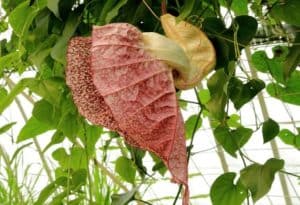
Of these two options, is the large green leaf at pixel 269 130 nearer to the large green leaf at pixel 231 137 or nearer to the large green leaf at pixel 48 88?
the large green leaf at pixel 231 137

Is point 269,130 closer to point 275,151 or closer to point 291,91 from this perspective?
point 291,91

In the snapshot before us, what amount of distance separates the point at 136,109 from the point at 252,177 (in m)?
0.30

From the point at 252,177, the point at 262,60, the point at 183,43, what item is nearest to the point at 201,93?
the point at 262,60

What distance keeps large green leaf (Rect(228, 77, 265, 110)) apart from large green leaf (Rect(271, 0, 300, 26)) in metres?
0.09

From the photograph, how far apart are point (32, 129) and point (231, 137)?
0.30 metres

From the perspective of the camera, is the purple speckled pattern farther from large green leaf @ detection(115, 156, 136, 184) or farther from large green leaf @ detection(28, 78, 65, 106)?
large green leaf @ detection(115, 156, 136, 184)

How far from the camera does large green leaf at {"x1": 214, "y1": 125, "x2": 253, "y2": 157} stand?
2.48 ft

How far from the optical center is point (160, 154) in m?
0.39

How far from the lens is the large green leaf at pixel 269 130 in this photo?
0.77 meters

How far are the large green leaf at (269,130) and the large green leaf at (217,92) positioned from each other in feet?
0.51

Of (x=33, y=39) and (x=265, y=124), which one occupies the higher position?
(x=33, y=39)

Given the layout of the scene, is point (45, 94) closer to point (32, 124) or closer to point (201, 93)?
point (32, 124)

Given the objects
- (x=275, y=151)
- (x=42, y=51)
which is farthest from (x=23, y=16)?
(x=275, y=151)

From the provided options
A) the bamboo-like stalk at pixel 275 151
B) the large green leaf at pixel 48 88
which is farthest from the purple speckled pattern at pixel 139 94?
the bamboo-like stalk at pixel 275 151
